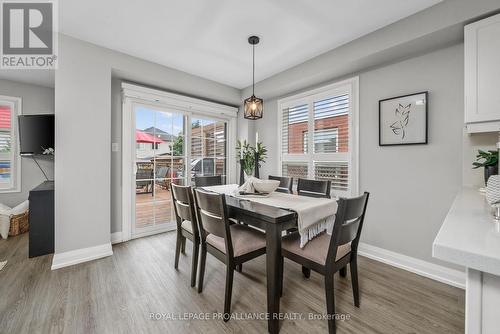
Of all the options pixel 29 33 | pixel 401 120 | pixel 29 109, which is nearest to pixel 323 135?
pixel 401 120

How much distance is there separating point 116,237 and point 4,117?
9.13 ft

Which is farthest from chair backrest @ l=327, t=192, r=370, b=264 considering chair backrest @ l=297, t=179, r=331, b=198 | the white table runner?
chair backrest @ l=297, t=179, r=331, b=198

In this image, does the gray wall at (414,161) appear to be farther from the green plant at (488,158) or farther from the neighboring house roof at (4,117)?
the neighboring house roof at (4,117)

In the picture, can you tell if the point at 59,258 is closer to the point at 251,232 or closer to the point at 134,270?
the point at 134,270

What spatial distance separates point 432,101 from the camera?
2.17 meters

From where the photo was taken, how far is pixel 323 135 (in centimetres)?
310

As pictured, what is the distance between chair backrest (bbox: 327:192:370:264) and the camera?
4.39 feet

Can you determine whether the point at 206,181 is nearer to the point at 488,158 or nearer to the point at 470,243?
the point at 470,243

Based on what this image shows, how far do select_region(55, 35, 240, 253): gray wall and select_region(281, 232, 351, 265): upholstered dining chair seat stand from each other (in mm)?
2258

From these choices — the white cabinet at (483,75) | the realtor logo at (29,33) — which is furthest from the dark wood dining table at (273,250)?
the realtor logo at (29,33)

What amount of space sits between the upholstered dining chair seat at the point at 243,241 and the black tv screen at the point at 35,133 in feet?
8.68

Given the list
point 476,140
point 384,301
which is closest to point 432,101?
point 476,140

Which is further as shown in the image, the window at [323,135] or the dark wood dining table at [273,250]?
the window at [323,135]

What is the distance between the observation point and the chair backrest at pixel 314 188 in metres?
2.32
